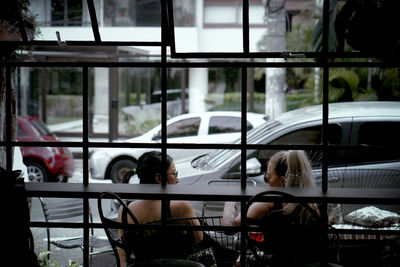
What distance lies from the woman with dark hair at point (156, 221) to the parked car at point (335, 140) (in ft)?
4.33

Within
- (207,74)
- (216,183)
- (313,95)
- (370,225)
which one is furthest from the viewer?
(207,74)

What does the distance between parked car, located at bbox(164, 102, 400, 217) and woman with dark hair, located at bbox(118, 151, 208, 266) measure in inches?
51.9

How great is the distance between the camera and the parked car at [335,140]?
529 centimetres

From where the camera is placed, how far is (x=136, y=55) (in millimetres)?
13836

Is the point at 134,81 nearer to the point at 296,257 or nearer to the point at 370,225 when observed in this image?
the point at 370,225

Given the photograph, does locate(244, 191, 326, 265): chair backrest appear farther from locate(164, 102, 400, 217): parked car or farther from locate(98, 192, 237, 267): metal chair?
locate(164, 102, 400, 217): parked car

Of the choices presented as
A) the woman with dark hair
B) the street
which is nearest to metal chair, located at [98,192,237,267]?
the woman with dark hair

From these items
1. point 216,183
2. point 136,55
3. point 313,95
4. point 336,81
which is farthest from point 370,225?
point 136,55

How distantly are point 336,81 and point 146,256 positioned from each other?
7906 millimetres

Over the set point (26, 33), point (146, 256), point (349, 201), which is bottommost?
point (146, 256)

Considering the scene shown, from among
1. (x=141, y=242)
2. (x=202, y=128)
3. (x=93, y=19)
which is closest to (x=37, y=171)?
(x=202, y=128)

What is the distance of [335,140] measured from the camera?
18.9 ft

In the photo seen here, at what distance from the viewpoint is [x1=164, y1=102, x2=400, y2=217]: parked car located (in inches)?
208

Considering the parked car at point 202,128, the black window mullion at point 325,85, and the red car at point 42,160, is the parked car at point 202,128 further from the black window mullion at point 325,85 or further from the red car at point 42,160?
the black window mullion at point 325,85
